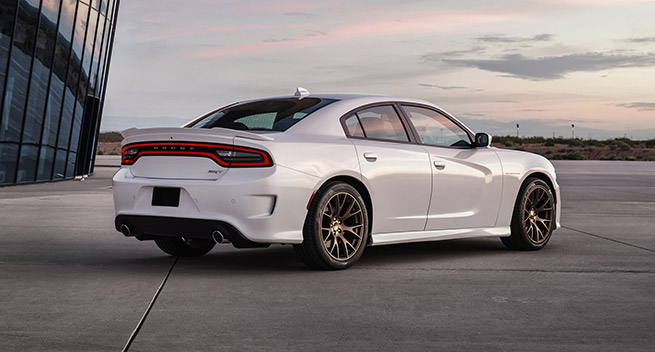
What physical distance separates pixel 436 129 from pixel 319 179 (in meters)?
1.94

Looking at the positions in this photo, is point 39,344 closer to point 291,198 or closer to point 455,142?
point 291,198

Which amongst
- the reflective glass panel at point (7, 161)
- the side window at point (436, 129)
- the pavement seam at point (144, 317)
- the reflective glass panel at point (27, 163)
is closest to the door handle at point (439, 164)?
the side window at point (436, 129)

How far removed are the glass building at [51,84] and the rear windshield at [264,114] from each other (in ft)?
53.7

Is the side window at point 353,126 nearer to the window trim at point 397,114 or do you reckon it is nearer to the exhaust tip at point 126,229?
the window trim at point 397,114

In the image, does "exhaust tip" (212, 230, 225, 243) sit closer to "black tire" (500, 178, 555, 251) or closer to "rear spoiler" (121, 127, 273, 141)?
"rear spoiler" (121, 127, 273, 141)

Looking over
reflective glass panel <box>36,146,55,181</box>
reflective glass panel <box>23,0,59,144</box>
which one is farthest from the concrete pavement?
reflective glass panel <box>36,146,55,181</box>

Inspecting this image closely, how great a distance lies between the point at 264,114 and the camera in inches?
310

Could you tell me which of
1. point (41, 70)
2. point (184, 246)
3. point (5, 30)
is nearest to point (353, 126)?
point (184, 246)

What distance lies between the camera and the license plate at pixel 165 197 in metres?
7.13

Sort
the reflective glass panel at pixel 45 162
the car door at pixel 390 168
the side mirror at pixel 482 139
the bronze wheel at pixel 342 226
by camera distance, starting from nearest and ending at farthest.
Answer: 1. the bronze wheel at pixel 342 226
2. the car door at pixel 390 168
3. the side mirror at pixel 482 139
4. the reflective glass panel at pixel 45 162

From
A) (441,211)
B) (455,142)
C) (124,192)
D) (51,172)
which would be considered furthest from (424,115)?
(51,172)

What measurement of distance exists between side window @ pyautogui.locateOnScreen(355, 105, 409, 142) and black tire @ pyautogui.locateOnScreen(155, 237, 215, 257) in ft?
6.50

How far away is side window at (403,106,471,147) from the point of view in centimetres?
852

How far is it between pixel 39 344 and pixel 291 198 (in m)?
2.77
